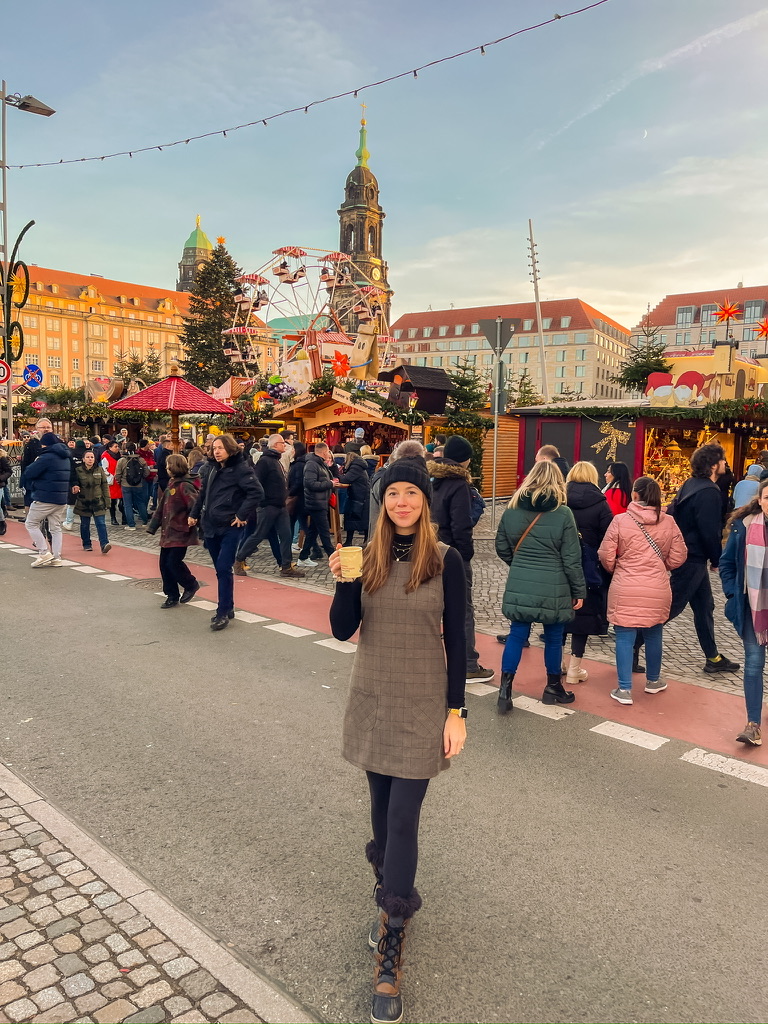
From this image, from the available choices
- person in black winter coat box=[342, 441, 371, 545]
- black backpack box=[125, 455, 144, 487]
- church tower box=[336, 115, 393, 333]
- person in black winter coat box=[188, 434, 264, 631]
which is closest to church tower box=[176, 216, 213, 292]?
church tower box=[336, 115, 393, 333]

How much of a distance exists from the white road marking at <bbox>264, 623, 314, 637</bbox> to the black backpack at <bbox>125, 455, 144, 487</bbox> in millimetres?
8018

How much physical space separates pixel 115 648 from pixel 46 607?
1913mm

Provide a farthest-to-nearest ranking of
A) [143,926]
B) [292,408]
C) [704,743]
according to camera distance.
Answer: [292,408]
[704,743]
[143,926]

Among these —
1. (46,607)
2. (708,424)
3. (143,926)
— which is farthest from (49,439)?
(708,424)

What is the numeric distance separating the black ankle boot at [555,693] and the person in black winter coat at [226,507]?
3.35 m

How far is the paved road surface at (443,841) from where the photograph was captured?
8.51 ft

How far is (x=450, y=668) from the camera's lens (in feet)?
8.65

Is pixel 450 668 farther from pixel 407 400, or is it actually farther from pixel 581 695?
pixel 407 400

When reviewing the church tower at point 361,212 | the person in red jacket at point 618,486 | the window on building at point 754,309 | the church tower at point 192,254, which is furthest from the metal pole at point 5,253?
the church tower at point 192,254

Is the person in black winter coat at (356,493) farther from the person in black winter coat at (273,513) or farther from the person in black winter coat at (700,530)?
the person in black winter coat at (700,530)

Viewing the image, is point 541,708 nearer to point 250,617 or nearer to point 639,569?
point 639,569

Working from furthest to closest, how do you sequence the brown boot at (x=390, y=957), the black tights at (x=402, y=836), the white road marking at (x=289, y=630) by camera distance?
the white road marking at (x=289, y=630)
the black tights at (x=402, y=836)
the brown boot at (x=390, y=957)

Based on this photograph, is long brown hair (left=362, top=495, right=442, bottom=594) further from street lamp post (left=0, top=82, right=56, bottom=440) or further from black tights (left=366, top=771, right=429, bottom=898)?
street lamp post (left=0, top=82, right=56, bottom=440)

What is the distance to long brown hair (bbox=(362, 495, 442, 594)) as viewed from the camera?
2.57 m
